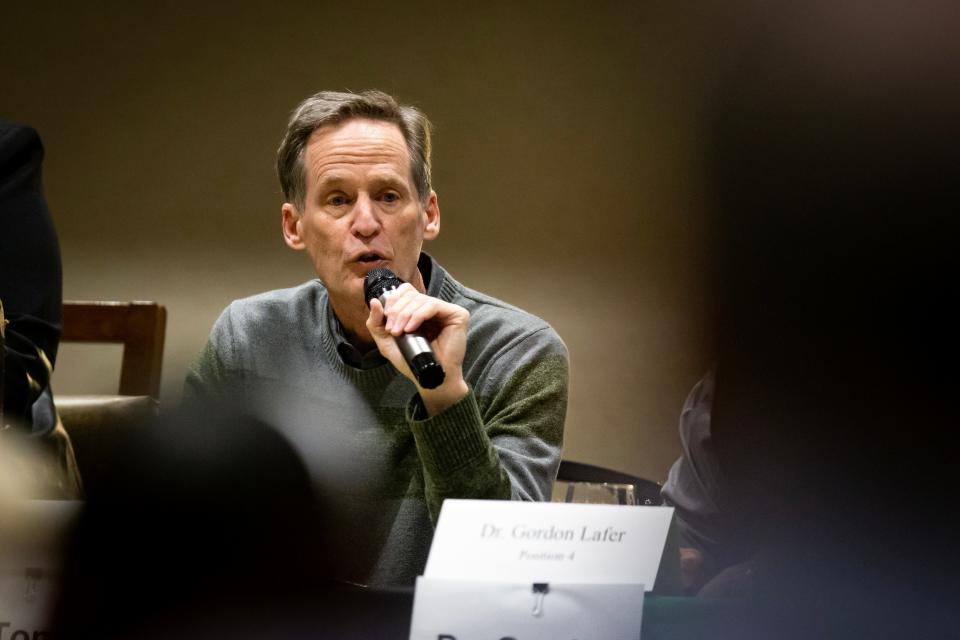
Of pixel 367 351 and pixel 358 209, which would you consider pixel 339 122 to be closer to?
pixel 358 209

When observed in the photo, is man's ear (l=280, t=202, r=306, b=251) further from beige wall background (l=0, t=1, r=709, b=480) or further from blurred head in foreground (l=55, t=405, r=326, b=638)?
beige wall background (l=0, t=1, r=709, b=480)

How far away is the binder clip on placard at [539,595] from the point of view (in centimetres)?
74

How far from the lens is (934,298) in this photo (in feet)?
1.15

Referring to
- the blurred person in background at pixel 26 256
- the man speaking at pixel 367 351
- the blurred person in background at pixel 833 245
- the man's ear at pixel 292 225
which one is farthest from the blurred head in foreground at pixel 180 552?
the man's ear at pixel 292 225

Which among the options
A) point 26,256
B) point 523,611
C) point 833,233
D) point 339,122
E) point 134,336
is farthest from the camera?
point 134,336

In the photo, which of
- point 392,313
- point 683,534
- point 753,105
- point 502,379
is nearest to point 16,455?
point 392,313

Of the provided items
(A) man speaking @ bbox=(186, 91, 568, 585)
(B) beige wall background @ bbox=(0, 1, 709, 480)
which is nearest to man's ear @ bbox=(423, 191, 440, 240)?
(A) man speaking @ bbox=(186, 91, 568, 585)

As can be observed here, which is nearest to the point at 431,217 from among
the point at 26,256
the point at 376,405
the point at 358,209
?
the point at 358,209

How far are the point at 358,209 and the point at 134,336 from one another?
807 millimetres

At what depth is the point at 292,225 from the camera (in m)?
1.67

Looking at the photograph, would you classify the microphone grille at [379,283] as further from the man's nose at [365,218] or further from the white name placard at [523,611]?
the white name placard at [523,611]

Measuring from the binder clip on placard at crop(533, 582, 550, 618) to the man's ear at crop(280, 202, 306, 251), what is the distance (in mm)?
996

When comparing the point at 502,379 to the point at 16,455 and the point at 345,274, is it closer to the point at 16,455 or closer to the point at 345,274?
the point at 345,274

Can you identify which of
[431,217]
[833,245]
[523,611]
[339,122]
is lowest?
[523,611]
